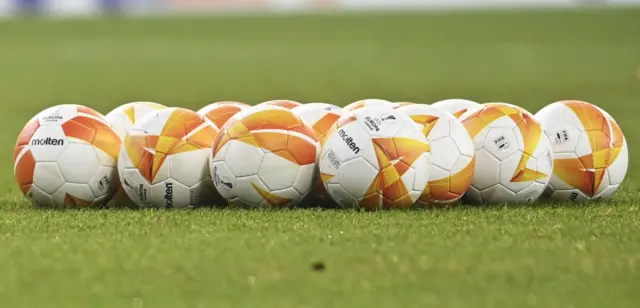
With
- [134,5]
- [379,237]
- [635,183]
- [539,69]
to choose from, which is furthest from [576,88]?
[134,5]

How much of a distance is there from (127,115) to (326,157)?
1.97 metres

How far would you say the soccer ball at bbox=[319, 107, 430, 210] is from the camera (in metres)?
6.91

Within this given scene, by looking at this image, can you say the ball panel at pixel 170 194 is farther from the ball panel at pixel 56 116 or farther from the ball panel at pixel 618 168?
the ball panel at pixel 618 168

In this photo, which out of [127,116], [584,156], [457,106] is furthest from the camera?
[127,116]

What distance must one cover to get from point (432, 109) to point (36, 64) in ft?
86.1

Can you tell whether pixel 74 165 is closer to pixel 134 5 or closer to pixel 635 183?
pixel 635 183

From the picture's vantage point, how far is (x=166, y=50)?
38.6m

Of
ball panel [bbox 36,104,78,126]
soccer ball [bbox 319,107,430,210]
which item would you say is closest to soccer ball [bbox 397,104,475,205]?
soccer ball [bbox 319,107,430,210]

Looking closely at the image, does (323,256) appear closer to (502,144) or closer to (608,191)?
(502,144)

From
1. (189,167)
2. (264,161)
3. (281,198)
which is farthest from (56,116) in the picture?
(281,198)

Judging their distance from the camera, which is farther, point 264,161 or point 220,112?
point 220,112

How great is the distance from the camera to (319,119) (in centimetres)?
779

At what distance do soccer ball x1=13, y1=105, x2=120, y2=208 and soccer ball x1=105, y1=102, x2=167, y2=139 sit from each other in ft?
1.95

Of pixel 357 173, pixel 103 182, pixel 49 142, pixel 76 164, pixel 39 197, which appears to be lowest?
pixel 39 197
